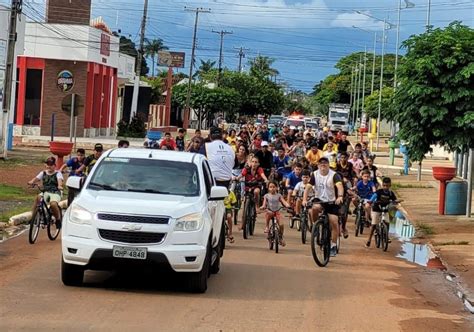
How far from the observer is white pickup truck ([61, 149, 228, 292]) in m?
10.5

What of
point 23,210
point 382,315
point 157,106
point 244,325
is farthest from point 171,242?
point 157,106

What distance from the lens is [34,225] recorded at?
1532 cm

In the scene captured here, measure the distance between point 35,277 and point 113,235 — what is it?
188 centimetres

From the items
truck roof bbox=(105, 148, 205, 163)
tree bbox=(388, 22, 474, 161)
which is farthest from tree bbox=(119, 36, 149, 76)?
truck roof bbox=(105, 148, 205, 163)

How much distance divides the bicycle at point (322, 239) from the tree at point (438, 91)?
6731mm

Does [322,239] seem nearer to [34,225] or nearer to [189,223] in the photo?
[189,223]

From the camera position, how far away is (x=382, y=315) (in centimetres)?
1057

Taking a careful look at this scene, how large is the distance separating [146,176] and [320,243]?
12.7ft

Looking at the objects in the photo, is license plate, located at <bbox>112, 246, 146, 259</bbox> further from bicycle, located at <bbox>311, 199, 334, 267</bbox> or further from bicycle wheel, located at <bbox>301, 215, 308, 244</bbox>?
bicycle wheel, located at <bbox>301, 215, 308, 244</bbox>

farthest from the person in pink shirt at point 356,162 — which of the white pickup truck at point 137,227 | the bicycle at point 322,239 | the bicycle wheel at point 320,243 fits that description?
the white pickup truck at point 137,227

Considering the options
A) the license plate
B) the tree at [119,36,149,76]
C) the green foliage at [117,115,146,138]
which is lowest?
the license plate

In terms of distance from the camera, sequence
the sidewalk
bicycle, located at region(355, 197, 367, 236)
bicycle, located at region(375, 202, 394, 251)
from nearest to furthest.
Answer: the sidewalk → bicycle, located at region(375, 202, 394, 251) → bicycle, located at region(355, 197, 367, 236)

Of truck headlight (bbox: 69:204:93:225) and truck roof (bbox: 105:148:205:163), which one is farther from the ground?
truck roof (bbox: 105:148:205:163)

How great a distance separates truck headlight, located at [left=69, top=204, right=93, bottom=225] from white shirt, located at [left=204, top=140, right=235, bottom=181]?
5.76 metres
